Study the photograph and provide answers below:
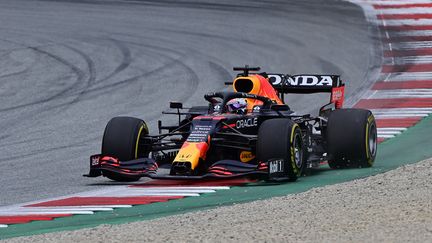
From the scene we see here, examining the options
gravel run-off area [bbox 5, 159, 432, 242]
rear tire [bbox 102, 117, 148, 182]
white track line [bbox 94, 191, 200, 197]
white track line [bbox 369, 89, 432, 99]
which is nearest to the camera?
gravel run-off area [bbox 5, 159, 432, 242]

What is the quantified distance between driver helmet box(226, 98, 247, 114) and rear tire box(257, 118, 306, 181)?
1.05 m

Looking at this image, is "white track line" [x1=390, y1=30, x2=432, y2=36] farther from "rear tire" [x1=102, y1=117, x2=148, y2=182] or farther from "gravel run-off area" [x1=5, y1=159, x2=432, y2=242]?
"gravel run-off area" [x1=5, y1=159, x2=432, y2=242]

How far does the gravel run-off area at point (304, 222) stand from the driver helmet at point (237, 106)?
2.95 metres

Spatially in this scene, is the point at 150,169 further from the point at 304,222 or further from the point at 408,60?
the point at 408,60

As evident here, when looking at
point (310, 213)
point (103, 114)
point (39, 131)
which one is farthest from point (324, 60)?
point (310, 213)

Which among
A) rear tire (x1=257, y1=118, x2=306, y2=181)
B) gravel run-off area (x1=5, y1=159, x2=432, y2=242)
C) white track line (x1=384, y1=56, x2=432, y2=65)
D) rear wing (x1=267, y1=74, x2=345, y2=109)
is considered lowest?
gravel run-off area (x1=5, y1=159, x2=432, y2=242)

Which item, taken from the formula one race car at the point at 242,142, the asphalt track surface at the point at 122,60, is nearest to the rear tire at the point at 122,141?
the formula one race car at the point at 242,142

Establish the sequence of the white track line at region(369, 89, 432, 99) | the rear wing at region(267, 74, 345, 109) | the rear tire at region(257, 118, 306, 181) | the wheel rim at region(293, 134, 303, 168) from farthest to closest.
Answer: the white track line at region(369, 89, 432, 99) < the rear wing at region(267, 74, 345, 109) < the wheel rim at region(293, 134, 303, 168) < the rear tire at region(257, 118, 306, 181)

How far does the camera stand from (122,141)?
50.7 feet

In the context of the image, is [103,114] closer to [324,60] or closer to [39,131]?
[39,131]

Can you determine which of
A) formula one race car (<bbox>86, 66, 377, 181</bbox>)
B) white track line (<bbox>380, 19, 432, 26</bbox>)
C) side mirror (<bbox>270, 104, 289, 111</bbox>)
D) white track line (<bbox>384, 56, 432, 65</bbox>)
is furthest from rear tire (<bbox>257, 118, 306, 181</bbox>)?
white track line (<bbox>380, 19, 432, 26</bbox>)

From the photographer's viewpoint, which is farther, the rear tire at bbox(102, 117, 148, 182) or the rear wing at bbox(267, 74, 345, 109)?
the rear wing at bbox(267, 74, 345, 109)

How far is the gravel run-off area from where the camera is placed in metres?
10.2

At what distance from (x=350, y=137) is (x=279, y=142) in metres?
1.69
